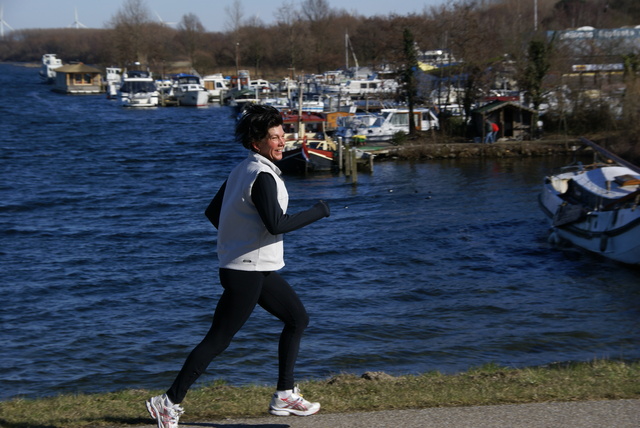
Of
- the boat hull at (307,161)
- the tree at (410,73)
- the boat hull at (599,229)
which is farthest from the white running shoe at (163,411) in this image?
the tree at (410,73)

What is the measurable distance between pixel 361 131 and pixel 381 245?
21759mm

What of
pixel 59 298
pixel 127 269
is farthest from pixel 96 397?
pixel 127 269

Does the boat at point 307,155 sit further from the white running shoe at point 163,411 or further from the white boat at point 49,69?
the white boat at point 49,69

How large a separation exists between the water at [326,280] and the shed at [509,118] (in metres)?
3.81

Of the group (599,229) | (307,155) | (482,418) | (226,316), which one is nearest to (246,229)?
(226,316)

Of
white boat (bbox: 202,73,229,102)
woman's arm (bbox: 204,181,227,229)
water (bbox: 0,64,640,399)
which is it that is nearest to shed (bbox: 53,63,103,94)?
white boat (bbox: 202,73,229,102)

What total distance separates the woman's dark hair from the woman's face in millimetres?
24

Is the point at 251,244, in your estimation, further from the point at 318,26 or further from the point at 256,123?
the point at 318,26

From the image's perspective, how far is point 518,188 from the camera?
32.2 m

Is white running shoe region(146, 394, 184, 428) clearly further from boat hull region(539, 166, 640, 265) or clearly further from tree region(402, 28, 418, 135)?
tree region(402, 28, 418, 135)

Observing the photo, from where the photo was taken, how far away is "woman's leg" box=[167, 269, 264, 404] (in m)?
4.79

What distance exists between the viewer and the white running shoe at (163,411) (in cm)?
486

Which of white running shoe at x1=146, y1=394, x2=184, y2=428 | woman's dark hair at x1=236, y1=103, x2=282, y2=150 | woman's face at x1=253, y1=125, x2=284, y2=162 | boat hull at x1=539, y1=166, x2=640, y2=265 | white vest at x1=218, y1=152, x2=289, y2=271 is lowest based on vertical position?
boat hull at x1=539, y1=166, x2=640, y2=265

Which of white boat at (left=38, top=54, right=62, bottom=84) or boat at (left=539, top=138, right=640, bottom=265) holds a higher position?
white boat at (left=38, top=54, right=62, bottom=84)
